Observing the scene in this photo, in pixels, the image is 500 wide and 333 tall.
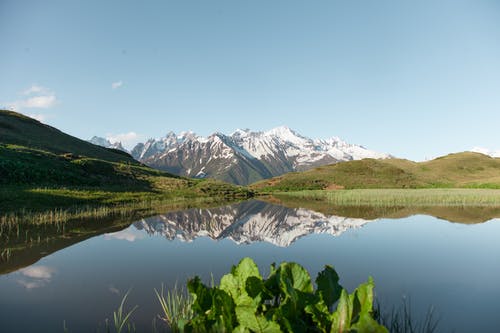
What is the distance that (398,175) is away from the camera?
136500 mm

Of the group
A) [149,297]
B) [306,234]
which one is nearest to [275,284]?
[149,297]

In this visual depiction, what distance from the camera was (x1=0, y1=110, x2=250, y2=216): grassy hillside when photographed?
34.6 metres

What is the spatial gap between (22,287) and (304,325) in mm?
11280

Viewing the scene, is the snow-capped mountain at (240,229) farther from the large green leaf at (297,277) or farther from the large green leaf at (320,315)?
the large green leaf at (320,315)

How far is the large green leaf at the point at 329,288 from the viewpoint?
620cm

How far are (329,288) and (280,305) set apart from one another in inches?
46.8

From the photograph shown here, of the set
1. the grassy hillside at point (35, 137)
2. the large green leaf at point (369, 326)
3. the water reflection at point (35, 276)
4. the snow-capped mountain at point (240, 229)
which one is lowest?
the snow-capped mountain at point (240, 229)

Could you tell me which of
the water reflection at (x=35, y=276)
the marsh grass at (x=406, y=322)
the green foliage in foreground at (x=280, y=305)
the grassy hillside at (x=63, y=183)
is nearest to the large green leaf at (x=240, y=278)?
the green foliage in foreground at (x=280, y=305)

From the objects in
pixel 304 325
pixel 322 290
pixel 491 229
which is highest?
pixel 322 290

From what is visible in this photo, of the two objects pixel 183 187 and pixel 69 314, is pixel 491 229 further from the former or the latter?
pixel 183 187

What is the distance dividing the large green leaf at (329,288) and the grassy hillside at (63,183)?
3129 centimetres

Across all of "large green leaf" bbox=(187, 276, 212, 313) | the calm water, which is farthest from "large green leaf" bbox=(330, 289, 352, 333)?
the calm water

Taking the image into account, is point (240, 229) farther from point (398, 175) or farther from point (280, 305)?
point (398, 175)

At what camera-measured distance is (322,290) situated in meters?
6.27
